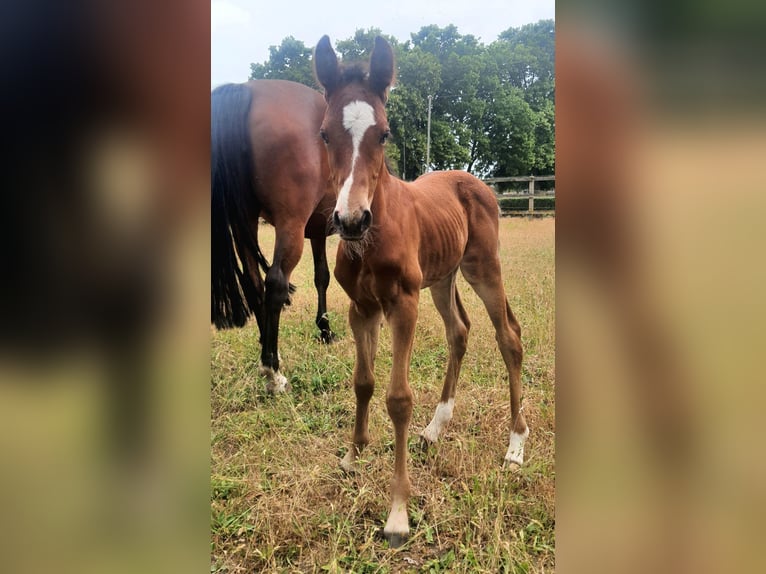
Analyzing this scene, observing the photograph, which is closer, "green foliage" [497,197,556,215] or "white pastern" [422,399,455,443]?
"green foliage" [497,197,556,215]

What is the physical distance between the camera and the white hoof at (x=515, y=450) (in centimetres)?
146

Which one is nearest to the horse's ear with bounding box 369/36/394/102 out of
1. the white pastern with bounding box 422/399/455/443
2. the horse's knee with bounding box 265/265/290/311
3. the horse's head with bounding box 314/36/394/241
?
the horse's head with bounding box 314/36/394/241

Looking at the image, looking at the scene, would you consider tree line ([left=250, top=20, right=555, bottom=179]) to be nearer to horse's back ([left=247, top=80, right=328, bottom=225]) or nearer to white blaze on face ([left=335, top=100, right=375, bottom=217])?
white blaze on face ([left=335, top=100, right=375, bottom=217])

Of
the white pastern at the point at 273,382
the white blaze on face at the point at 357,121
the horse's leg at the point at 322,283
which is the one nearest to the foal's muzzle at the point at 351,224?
the white blaze on face at the point at 357,121

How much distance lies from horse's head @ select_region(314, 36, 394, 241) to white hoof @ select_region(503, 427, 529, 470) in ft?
3.09

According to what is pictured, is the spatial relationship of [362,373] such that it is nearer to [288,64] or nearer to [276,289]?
[276,289]

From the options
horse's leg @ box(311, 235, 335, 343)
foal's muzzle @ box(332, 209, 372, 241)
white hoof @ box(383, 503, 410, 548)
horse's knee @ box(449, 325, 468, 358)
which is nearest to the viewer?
foal's muzzle @ box(332, 209, 372, 241)

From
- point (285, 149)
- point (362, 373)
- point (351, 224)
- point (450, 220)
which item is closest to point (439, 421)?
point (362, 373)

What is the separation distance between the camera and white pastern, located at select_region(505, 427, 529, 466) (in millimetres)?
1478

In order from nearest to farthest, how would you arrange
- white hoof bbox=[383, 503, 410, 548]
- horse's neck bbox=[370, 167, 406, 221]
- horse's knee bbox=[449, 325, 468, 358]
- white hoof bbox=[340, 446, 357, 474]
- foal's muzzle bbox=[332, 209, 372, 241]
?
1. foal's muzzle bbox=[332, 209, 372, 241]
2. white hoof bbox=[383, 503, 410, 548]
3. horse's neck bbox=[370, 167, 406, 221]
4. white hoof bbox=[340, 446, 357, 474]
5. horse's knee bbox=[449, 325, 468, 358]
